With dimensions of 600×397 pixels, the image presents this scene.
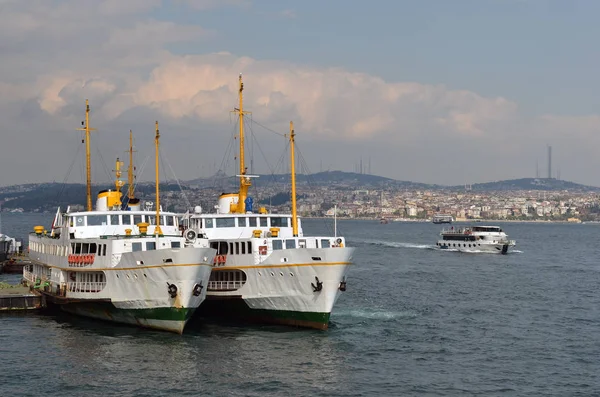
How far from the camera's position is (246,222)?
46.4 m

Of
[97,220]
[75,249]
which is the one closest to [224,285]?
[75,249]

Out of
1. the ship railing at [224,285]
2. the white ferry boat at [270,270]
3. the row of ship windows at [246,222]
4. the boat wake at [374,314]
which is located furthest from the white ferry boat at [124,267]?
the boat wake at [374,314]

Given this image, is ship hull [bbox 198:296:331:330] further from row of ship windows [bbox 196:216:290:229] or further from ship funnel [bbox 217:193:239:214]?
ship funnel [bbox 217:193:239:214]

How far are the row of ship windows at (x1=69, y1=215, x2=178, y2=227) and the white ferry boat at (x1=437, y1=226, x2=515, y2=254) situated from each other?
236ft

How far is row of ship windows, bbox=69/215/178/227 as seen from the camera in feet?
150

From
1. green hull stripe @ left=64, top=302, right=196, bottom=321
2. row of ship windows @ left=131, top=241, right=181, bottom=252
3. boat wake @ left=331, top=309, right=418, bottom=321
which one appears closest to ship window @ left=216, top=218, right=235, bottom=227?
row of ship windows @ left=131, top=241, right=181, bottom=252

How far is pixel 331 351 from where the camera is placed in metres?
37.3

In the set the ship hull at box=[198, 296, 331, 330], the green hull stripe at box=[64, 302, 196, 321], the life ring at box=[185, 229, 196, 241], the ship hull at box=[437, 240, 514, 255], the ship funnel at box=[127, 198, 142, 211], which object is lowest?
Result: the ship hull at box=[437, 240, 514, 255]

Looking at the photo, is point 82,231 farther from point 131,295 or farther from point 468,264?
point 468,264

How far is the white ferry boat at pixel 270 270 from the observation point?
1580 inches

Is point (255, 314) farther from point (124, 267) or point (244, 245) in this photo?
point (124, 267)

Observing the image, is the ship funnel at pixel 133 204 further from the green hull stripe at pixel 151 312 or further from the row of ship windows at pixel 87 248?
the green hull stripe at pixel 151 312

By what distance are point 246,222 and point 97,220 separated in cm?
839

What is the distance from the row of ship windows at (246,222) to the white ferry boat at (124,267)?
8.95ft
